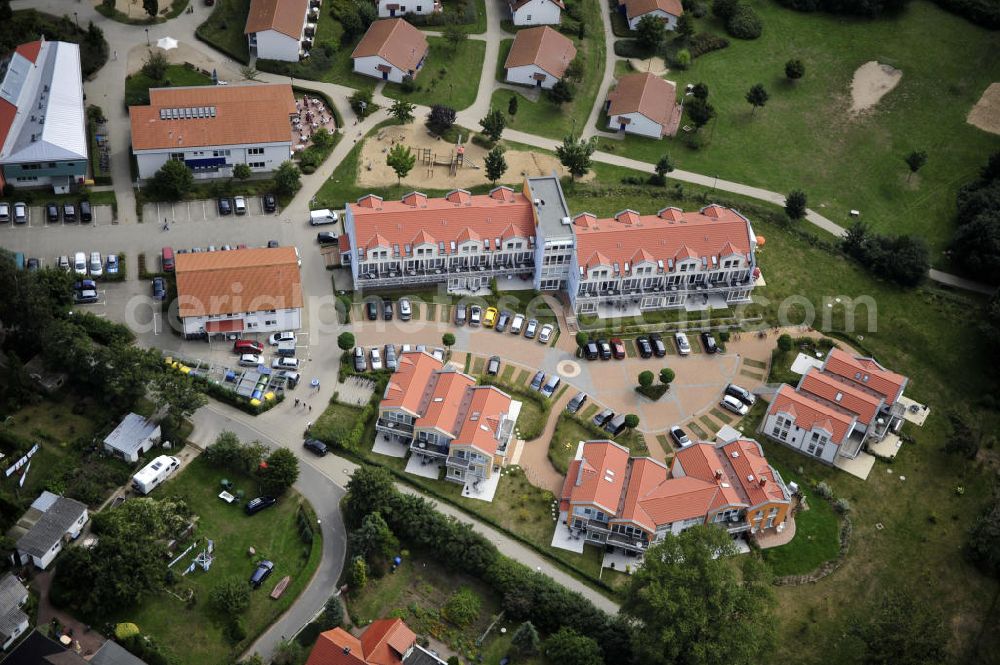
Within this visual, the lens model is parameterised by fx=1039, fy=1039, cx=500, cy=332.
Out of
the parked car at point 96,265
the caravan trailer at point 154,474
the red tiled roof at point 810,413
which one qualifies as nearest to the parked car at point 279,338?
the caravan trailer at point 154,474

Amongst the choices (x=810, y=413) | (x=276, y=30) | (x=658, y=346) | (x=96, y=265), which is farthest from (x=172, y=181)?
(x=810, y=413)

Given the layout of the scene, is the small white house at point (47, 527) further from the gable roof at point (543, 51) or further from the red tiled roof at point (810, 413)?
the gable roof at point (543, 51)

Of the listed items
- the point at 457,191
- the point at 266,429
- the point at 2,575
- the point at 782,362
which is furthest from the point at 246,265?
the point at 782,362

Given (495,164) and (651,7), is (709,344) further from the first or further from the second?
(651,7)

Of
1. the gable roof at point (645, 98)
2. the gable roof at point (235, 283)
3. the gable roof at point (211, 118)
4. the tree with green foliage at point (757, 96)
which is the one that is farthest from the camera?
the tree with green foliage at point (757, 96)

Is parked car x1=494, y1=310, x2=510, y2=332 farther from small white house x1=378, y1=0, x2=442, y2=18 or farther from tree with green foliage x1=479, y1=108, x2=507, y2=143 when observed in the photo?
small white house x1=378, y1=0, x2=442, y2=18

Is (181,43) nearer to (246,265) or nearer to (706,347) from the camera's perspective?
(246,265)
